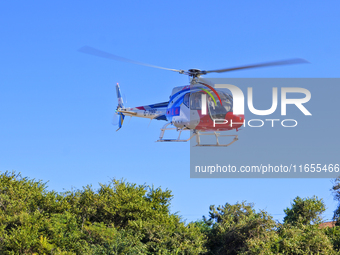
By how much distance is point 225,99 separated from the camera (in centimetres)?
2752

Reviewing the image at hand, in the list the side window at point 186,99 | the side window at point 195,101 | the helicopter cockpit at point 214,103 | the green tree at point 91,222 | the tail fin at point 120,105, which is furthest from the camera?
the tail fin at point 120,105

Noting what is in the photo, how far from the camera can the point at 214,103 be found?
27.4 metres

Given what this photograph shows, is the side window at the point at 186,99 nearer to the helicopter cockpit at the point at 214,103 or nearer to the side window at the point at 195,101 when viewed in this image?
the helicopter cockpit at the point at 214,103

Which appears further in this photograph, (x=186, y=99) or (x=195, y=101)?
(x=186, y=99)

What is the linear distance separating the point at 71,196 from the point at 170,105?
16.4 metres

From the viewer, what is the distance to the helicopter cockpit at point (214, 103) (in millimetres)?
27203

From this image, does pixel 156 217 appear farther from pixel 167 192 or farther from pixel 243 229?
pixel 243 229

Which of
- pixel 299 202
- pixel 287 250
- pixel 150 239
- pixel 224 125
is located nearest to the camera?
pixel 224 125

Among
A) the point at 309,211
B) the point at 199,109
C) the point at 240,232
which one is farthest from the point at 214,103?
the point at 309,211

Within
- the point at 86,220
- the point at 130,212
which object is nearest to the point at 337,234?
the point at 130,212

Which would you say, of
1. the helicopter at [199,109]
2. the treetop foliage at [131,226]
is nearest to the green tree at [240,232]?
the treetop foliage at [131,226]

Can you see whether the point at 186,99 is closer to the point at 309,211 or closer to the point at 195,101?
the point at 195,101

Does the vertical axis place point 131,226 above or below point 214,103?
below

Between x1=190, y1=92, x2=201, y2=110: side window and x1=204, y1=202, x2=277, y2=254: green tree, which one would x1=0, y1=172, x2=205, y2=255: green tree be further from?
x1=190, y1=92, x2=201, y2=110: side window
